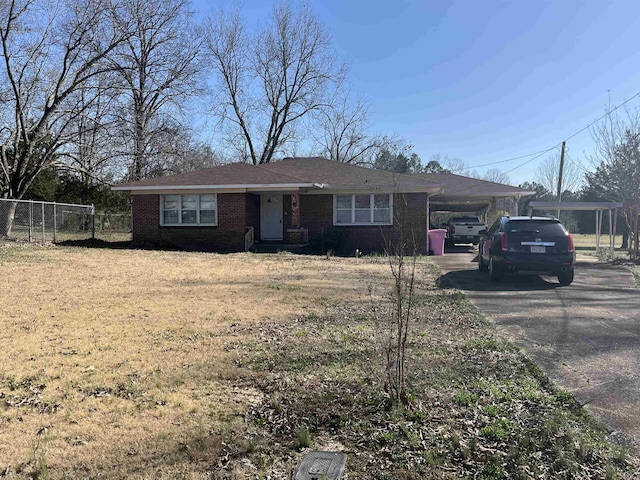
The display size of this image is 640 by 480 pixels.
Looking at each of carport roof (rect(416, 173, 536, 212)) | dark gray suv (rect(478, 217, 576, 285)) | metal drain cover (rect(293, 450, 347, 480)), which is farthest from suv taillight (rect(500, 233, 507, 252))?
carport roof (rect(416, 173, 536, 212))

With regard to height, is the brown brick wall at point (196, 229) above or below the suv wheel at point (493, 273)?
above

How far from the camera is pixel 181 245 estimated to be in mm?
19688

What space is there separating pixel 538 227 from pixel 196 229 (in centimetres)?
1341

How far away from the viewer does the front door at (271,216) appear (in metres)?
21.1

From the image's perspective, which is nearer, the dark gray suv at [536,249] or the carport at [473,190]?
the dark gray suv at [536,249]

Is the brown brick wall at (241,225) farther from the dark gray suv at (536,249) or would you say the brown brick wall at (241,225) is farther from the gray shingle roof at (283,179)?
the dark gray suv at (536,249)

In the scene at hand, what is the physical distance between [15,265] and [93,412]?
1045 centimetres

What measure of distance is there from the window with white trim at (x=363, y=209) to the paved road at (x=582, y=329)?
7.71 m

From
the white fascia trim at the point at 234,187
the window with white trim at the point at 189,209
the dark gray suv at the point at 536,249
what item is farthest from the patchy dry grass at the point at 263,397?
the window with white trim at the point at 189,209

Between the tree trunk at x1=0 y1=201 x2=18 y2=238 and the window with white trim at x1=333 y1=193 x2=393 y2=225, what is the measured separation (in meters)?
12.5

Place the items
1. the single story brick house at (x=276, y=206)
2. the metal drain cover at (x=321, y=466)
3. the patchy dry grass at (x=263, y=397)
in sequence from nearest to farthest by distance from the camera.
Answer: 1. the metal drain cover at (x=321, y=466)
2. the patchy dry grass at (x=263, y=397)
3. the single story brick house at (x=276, y=206)

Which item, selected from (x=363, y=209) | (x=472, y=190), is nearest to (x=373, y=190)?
(x=363, y=209)

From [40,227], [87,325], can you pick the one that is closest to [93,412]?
[87,325]

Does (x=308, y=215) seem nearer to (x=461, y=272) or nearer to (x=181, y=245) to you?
(x=181, y=245)
